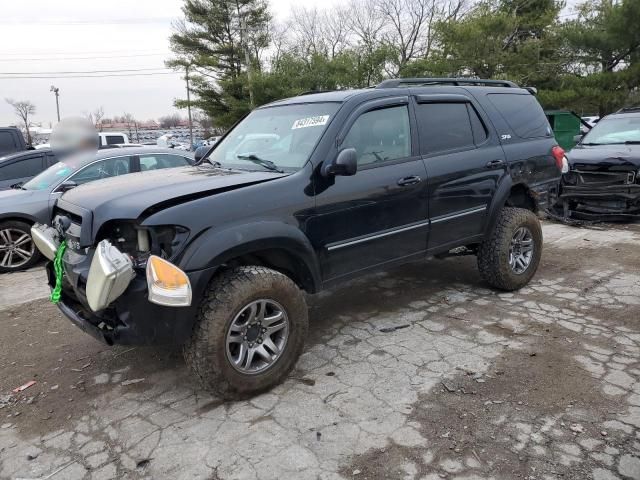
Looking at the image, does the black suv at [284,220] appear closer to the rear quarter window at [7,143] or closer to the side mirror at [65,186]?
the side mirror at [65,186]

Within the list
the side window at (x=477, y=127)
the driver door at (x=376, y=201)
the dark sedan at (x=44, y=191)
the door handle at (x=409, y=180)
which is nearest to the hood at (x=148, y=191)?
the driver door at (x=376, y=201)

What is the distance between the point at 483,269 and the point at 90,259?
3.50 metres

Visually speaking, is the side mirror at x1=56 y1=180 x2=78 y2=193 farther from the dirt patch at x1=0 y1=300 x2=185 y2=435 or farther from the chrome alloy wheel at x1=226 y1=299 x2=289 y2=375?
the chrome alloy wheel at x1=226 y1=299 x2=289 y2=375

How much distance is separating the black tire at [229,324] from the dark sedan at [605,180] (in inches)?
258

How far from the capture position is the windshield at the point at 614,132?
28.1ft

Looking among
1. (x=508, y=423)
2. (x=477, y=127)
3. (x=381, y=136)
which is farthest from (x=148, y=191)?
(x=477, y=127)

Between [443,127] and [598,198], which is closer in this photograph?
[443,127]

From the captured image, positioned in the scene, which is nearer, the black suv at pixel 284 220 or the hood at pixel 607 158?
the black suv at pixel 284 220

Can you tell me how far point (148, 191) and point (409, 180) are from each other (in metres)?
1.96

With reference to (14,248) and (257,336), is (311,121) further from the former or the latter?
(14,248)

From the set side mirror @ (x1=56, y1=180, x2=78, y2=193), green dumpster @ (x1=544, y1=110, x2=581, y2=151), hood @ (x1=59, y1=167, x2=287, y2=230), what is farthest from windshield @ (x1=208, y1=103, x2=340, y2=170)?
green dumpster @ (x1=544, y1=110, x2=581, y2=151)

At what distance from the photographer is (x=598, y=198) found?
812cm


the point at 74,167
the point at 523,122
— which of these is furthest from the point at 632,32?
the point at 74,167

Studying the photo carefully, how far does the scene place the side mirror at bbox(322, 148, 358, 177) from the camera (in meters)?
3.38
